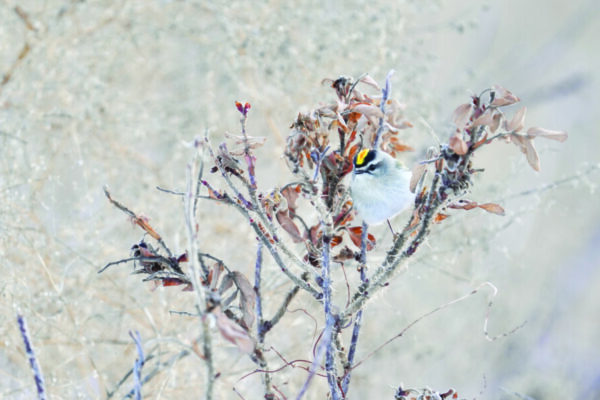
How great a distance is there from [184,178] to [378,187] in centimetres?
212

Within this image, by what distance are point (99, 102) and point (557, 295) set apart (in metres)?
4.56

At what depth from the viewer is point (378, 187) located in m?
1.39

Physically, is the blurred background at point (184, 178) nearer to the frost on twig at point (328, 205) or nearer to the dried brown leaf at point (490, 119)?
the frost on twig at point (328, 205)

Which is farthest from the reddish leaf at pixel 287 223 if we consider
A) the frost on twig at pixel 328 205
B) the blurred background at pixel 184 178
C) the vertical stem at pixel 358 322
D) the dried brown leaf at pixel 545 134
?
the blurred background at pixel 184 178

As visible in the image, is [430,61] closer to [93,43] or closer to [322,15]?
[322,15]

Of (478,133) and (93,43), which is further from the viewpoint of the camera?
(93,43)

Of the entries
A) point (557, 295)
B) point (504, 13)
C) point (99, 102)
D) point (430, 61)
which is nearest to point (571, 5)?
point (504, 13)

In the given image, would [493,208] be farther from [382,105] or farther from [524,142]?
[382,105]

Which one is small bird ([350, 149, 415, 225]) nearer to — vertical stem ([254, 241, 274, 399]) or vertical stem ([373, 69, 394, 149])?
vertical stem ([373, 69, 394, 149])

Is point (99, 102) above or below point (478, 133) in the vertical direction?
above

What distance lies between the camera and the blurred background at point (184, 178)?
211 centimetres

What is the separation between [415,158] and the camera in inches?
119

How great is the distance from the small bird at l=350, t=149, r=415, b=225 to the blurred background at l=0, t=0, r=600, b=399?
453mm

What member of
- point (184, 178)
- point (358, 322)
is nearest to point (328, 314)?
point (358, 322)
